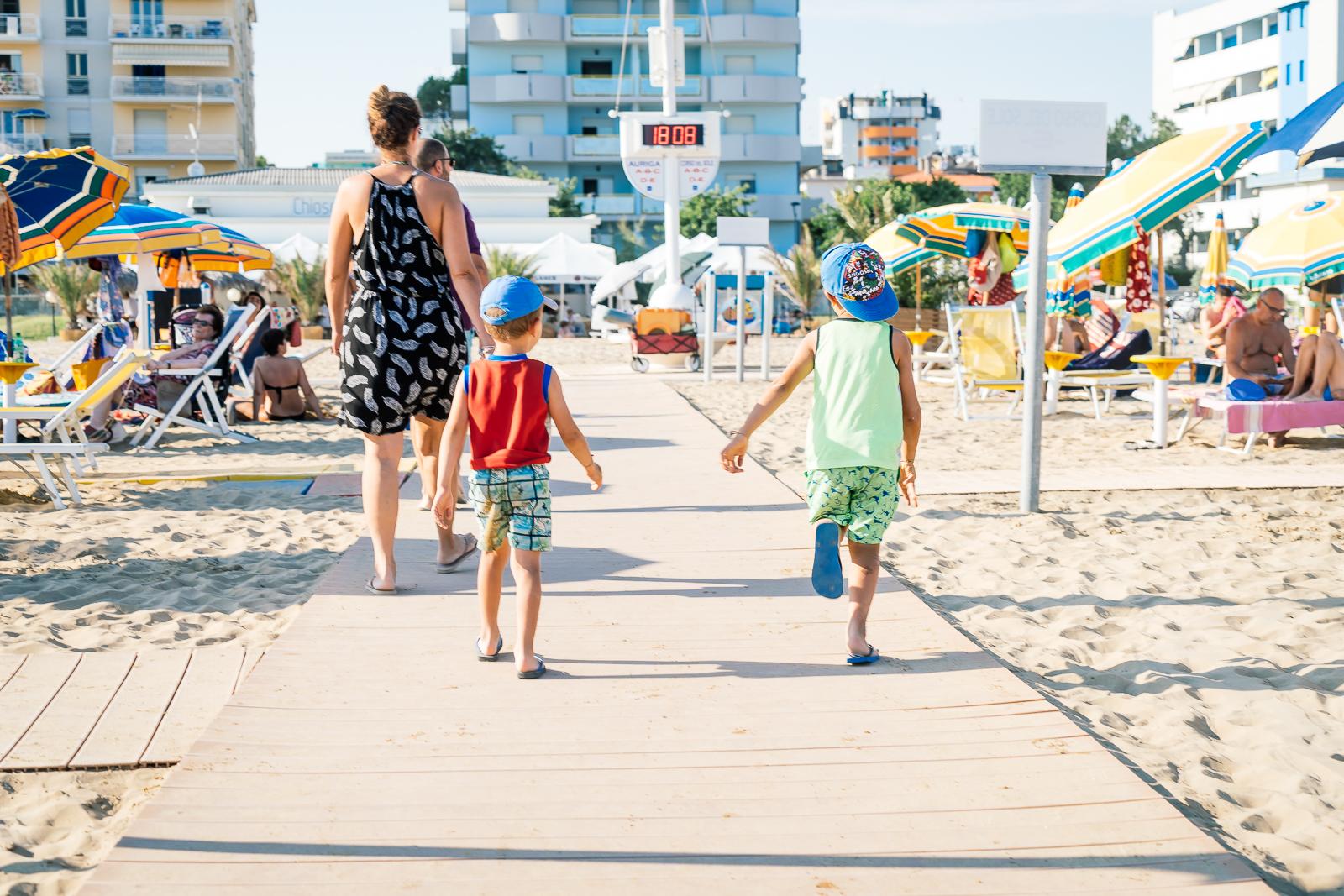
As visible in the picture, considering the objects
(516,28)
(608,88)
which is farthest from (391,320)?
(516,28)

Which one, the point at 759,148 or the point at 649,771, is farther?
the point at 759,148

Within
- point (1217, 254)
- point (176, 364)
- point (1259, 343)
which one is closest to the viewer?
point (1259, 343)

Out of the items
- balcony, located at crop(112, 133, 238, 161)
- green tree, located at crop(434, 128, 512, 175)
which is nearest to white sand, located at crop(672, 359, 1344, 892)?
green tree, located at crop(434, 128, 512, 175)

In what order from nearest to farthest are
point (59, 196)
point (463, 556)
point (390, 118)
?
point (390, 118) → point (463, 556) → point (59, 196)

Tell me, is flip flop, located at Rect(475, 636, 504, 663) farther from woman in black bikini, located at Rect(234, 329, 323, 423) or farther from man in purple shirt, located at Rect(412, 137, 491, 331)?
woman in black bikini, located at Rect(234, 329, 323, 423)

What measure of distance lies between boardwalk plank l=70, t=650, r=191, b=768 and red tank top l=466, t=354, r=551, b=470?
111 centimetres

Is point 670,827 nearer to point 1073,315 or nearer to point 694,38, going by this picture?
point 1073,315

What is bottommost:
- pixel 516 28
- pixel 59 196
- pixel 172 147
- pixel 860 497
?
pixel 860 497

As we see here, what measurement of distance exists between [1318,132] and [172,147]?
2413 inches

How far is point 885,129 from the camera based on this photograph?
15800 centimetres

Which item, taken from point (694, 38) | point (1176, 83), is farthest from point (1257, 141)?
point (1176, 83)

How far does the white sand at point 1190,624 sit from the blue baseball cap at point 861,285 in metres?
1.24

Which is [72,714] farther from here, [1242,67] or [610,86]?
[1242,67]

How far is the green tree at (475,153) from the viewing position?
5912cm
